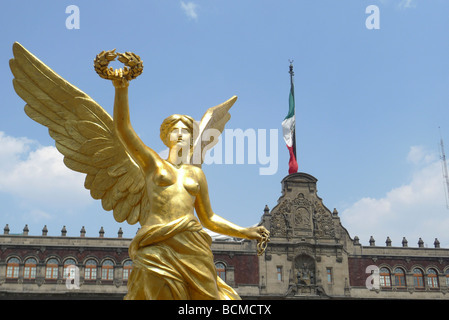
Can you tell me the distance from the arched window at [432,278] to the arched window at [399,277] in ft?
5.40

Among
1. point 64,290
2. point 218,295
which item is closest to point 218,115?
point 218,295

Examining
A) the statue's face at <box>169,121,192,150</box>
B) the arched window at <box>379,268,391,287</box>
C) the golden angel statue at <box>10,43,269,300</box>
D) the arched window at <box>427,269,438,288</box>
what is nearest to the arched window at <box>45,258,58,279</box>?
the arched window at <box>379,268,391,287</box>

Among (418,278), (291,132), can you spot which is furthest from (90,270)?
(418,278)

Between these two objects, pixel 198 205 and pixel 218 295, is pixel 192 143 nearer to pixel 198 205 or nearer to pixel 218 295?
pixel 198 205

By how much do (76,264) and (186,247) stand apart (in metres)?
27.0

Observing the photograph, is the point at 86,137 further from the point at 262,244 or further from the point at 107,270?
the point at 107,270

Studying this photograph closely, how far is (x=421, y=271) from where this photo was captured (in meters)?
33.2

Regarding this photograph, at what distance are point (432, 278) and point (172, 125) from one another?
31.2m

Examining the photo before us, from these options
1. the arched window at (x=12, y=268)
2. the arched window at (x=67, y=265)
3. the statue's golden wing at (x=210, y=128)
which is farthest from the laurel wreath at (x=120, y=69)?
the arched window at (x=12, y=268)

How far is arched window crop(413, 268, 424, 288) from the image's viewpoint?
32.9 meters

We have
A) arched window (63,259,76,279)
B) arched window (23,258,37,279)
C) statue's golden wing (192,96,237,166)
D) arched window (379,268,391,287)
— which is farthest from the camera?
arched window (379,268,391,287)

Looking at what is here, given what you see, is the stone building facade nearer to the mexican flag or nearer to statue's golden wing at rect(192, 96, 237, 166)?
the mexican flag

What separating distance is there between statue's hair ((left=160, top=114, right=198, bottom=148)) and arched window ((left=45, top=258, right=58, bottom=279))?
26.6m
